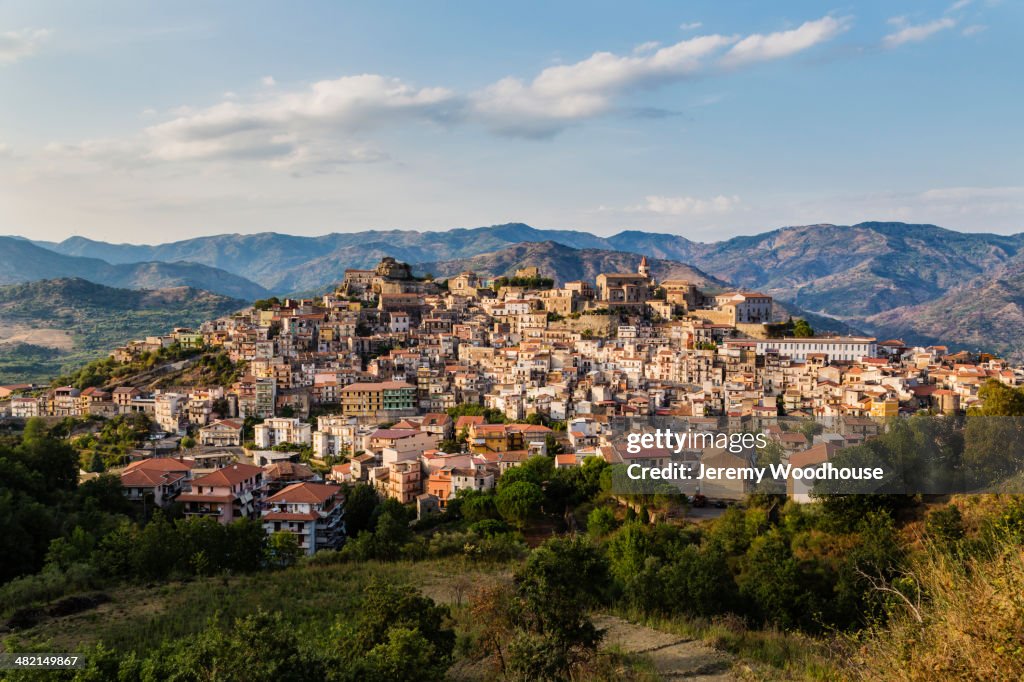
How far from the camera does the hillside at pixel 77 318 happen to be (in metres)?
66.0

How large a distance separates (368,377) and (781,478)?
2118cm

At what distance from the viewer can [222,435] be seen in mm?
30875

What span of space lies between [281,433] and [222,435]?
8.62 feet

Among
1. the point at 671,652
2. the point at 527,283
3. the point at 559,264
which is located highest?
the point at 559,264

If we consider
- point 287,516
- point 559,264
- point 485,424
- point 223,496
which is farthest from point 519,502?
point 559,264

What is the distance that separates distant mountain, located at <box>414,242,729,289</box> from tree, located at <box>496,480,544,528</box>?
13486 centimetres

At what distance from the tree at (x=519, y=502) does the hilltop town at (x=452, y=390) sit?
9.84 ft

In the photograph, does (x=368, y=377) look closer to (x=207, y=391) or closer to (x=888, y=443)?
(x=207, y=391)

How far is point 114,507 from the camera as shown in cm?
1930

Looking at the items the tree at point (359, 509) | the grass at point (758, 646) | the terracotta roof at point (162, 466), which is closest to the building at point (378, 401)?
the terracotta roof at point (162, 466)

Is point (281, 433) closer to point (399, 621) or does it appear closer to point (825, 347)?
point (399, 621)

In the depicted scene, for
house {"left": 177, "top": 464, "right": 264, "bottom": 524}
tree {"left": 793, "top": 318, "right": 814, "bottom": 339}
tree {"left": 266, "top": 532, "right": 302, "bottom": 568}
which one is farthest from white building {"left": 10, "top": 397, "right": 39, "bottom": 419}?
tree {"left": 793, "top": 318, "right": 814, "bottom": 339}

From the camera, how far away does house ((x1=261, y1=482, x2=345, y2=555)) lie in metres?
19.0

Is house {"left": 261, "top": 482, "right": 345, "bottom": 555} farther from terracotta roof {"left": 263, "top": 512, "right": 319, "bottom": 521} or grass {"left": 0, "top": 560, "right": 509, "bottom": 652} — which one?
grass {"left": 0, "top": 560, "right": 509, "bottom": 652}
